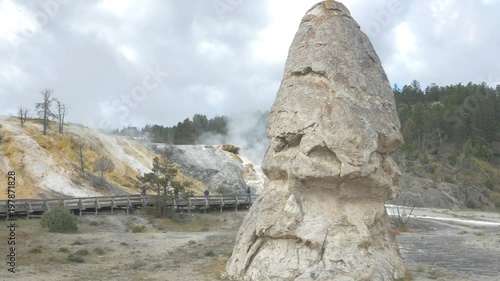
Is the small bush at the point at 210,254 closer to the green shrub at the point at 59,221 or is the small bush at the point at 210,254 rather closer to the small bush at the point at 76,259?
the small bush at the point at 76,259

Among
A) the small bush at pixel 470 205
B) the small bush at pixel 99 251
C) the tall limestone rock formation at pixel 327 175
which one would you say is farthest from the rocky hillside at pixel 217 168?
Result: the tall limestone rock formation at pixel 327 175

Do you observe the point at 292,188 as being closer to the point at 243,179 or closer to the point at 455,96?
the point at 243,179

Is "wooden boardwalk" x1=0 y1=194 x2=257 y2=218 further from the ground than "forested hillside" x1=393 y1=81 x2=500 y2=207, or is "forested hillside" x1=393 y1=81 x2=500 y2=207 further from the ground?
"forested hillside" x1=393 y1=81 x2=500 y2=207

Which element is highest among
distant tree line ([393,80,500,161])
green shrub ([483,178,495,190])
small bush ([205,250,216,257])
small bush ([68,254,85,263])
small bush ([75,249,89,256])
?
distant tree line ([393,80,500,161])

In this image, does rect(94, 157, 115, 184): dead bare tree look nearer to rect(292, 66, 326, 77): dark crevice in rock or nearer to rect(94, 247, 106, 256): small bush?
rect(94, 247, 106, 256): small bush

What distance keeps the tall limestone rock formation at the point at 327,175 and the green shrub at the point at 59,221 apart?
14.4 m

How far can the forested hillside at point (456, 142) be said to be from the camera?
234 ft

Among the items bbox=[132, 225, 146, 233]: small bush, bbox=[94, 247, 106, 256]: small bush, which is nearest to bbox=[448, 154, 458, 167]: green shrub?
bbox=[132, 225, 146, 233]: small bush

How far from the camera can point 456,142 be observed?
84.1 m

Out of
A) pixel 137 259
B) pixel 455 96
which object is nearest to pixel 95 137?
pixel 137 259

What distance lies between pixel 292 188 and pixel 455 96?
3643 inches

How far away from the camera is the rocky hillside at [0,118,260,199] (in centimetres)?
3903

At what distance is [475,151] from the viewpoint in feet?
260

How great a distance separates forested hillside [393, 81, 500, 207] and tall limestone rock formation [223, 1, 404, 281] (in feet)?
183
